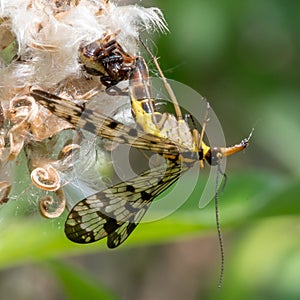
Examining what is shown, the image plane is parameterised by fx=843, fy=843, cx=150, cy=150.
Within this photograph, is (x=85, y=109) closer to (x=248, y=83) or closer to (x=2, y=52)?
(x=2, y=52)

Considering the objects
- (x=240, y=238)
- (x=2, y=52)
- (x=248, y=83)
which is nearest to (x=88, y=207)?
(x=2, y=52)

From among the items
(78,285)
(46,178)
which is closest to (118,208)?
(46,178)

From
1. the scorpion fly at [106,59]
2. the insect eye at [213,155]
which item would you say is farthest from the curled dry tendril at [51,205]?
the insect eye at [213,155]

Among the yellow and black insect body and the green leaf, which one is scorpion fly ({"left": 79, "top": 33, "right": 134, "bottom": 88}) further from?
the green leaf

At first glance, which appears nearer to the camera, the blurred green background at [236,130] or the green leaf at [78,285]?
the green leaf at [78,285]

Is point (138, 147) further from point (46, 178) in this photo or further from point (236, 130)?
point (236, 130)

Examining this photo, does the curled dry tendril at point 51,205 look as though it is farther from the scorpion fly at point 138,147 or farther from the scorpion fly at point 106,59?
the scorpion fly at point 106,59
